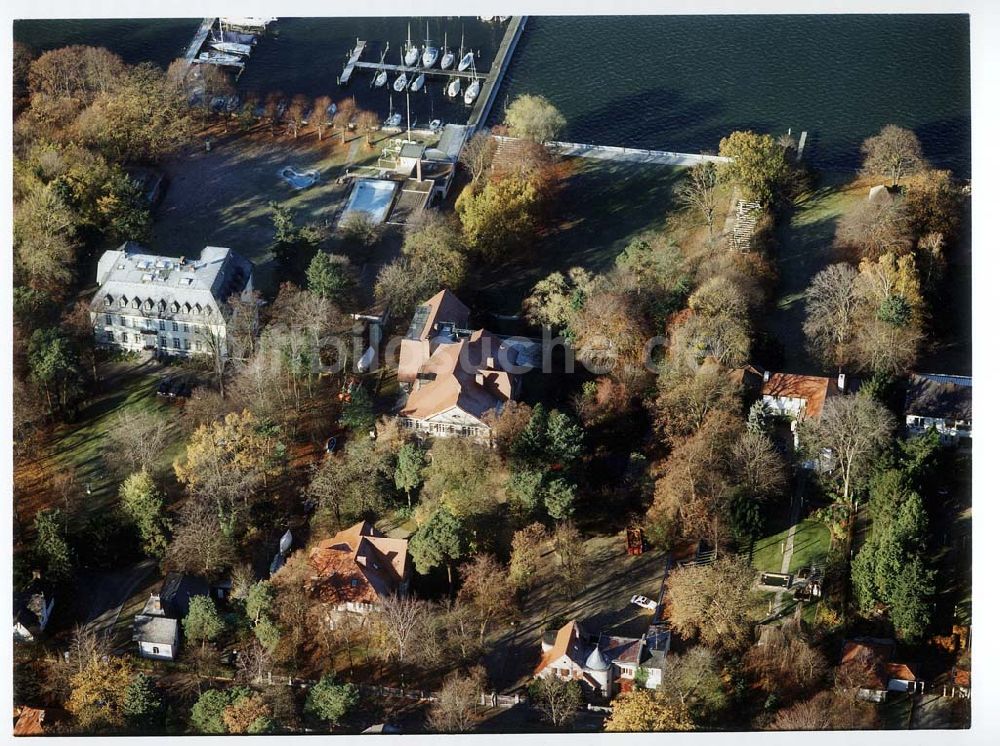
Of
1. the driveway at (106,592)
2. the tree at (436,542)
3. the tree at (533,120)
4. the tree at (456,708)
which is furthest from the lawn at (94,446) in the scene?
the tree at (533,120)

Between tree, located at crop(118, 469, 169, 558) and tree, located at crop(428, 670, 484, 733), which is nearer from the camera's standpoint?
tree, located at crop(428, 670, 484, 733)

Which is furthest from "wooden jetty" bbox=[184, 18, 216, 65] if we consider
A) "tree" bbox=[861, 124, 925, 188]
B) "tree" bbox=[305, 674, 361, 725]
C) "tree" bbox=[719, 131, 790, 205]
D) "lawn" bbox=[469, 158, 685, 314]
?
"tree" bbox=[305, 674, 361, 725]

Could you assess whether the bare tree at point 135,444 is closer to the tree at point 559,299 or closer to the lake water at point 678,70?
the tree at point 559,299

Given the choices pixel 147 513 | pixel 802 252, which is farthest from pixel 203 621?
pixel 802 252

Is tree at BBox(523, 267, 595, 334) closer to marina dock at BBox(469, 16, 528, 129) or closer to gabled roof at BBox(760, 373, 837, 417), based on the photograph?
gabled roof at BBox(760, 373, 837, 417)

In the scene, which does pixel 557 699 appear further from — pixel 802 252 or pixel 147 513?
pixel 802 252

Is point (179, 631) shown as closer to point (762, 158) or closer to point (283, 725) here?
point (283, 725)
